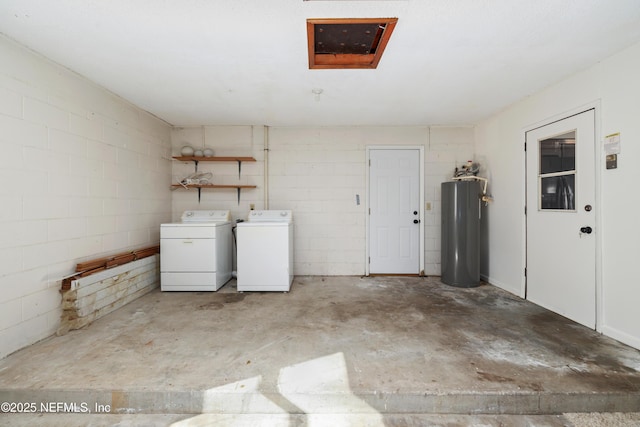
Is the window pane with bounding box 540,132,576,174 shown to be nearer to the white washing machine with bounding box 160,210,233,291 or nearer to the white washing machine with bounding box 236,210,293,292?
the white washing machine with bounding box 236,210,293,292

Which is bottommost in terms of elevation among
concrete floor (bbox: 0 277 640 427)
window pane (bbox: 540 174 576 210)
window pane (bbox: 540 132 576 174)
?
concrete floor (bbox: 0 277 640 427)

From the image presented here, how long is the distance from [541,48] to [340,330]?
9.22 ft

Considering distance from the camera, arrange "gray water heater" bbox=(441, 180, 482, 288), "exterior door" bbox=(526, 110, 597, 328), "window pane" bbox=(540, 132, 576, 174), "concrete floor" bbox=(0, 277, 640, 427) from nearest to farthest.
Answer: "concrete floor" bbox=(0, 277, 640, 427), "exterior door" bbox=(526, 110, 597, 328), "window pane" bbox=(540, 132, 576, 174), "gray water heater" bbox=(441, 180, 482, 288)

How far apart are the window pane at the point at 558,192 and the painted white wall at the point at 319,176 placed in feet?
4.55

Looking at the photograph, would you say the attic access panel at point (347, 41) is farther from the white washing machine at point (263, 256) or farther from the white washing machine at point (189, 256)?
the white washing machine at point (189, 256)

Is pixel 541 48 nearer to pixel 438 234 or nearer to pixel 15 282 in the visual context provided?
pixel 438 234

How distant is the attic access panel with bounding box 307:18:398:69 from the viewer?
5.96 ft

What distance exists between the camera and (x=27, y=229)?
2.08 metres

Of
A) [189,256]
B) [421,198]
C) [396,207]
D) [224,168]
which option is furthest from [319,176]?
[189,256]

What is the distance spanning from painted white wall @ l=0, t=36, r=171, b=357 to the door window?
4678 millimetres

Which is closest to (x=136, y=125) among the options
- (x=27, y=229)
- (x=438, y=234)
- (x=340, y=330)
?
(x=27, y=229)

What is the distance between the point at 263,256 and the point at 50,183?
2097mm

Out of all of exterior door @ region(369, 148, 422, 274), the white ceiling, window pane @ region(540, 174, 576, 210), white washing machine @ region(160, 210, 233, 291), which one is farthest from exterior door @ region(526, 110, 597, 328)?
white washing machine @ region(160, 210, 233, 291)

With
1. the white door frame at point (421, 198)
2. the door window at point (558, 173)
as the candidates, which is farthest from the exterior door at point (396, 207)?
the door window at point (558, 173)
